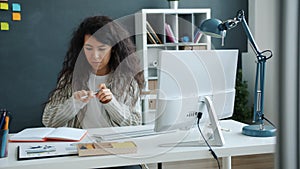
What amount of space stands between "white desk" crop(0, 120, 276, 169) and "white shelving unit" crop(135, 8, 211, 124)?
2.08m

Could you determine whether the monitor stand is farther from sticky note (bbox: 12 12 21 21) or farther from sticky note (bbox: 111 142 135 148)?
sticky note (bbox: 12 12 21 21)

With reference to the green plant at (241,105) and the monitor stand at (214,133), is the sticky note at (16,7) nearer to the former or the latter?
the green plant at (241,105)

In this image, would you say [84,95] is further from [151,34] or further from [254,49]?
[151,34]

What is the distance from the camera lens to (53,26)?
12.1 ft

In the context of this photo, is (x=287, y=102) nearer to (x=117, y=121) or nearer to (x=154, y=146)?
(x=154, y=146)

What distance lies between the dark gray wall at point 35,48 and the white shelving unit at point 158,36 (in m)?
0.28

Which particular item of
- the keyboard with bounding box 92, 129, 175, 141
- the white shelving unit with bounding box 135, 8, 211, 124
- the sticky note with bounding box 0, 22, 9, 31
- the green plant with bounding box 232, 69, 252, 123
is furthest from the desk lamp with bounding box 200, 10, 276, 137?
the sticky note with bounding box 0, 22, 9, 31

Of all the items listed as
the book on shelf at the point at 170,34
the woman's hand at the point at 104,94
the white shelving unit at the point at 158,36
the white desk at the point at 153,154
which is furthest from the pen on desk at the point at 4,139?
the book on shelf at the point at 170,34

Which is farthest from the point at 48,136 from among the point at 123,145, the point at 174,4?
the point at 174,4

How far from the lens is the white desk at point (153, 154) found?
4.22ft

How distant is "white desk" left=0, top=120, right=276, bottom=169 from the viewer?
1.29m

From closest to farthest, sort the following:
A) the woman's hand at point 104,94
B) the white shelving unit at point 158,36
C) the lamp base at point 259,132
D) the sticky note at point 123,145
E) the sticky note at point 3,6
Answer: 1. the sticky note at point 123,145
2. the lamp base at point 259,132
3. the woman's hand at point 104,94
4. the sticky note at point 3,6
5. the white shelving unit at point 158,36

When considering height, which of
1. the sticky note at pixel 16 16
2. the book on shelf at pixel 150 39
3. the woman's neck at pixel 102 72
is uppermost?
the sticky note at pixel 16 16

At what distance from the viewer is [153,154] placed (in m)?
1.38
